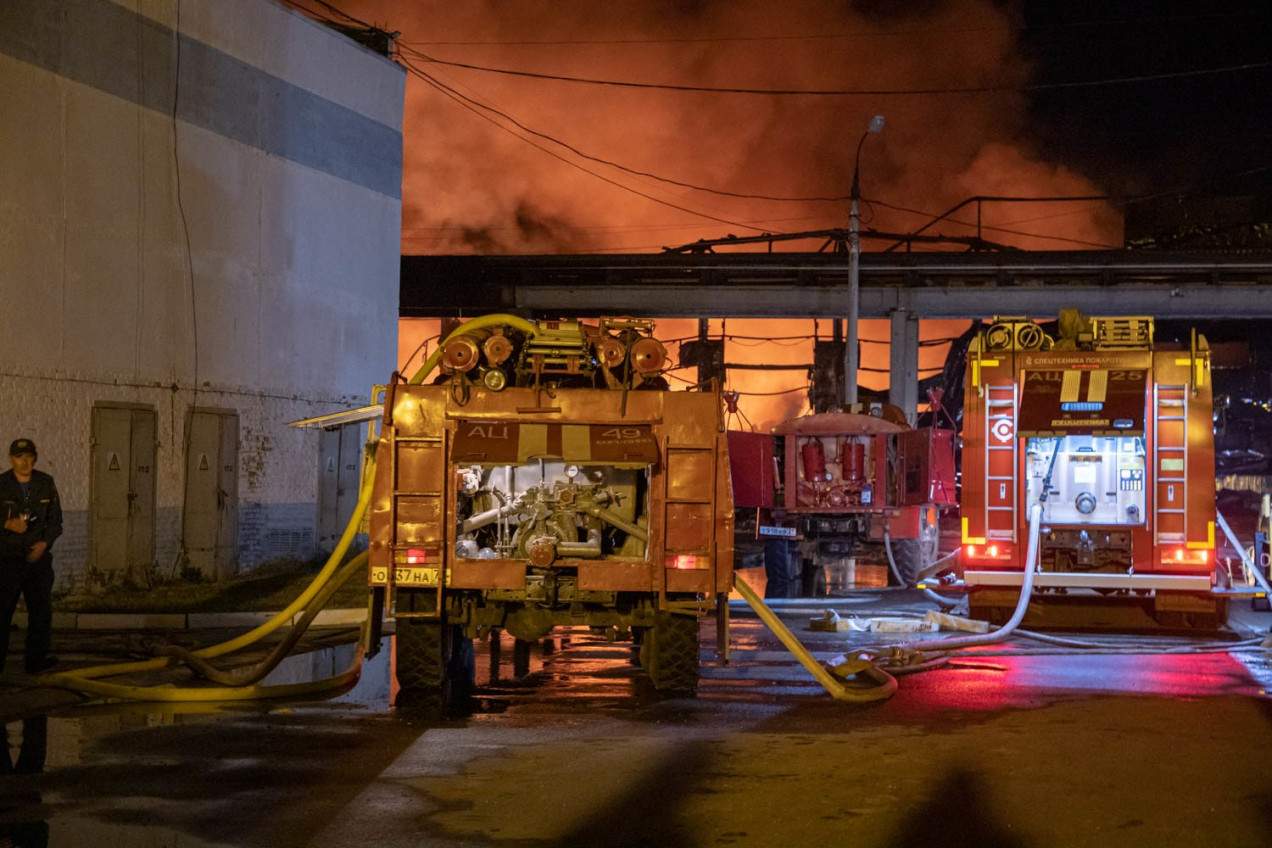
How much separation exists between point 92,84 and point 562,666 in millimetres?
10238

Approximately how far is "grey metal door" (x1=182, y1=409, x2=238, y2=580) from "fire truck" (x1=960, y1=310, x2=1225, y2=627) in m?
10.4

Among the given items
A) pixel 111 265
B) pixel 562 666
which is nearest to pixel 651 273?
pixel 111 265

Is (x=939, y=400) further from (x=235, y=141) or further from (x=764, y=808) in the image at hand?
(x=764, y=808)

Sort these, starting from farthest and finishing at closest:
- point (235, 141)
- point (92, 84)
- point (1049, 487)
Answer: point (235, 141)
point (92, 84)
point (1049, 487)

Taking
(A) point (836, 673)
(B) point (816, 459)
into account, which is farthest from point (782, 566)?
(A) point (836, 673)

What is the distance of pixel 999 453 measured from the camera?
16.7 m

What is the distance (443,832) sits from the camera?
22.4 feet

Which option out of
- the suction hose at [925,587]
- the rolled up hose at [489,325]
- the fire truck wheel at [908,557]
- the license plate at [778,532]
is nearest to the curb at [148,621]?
the rolled up hose at [489,325]

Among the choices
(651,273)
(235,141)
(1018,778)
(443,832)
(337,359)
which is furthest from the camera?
(651,273)

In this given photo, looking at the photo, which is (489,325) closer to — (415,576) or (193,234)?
(415,576)

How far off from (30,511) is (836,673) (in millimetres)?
6674

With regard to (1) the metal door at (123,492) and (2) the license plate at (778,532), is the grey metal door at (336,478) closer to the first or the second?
(1) the metal door at (123,492)

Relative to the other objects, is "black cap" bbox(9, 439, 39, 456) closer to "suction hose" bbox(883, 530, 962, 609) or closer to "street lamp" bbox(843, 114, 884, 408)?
"suction hose" bbox(883, 530, 962, 609)

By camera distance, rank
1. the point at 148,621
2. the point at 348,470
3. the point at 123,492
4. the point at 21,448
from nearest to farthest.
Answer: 1. the point at 21,448
2. the point at 148,621
3. the point at 123,492
4. the point at 348,470
